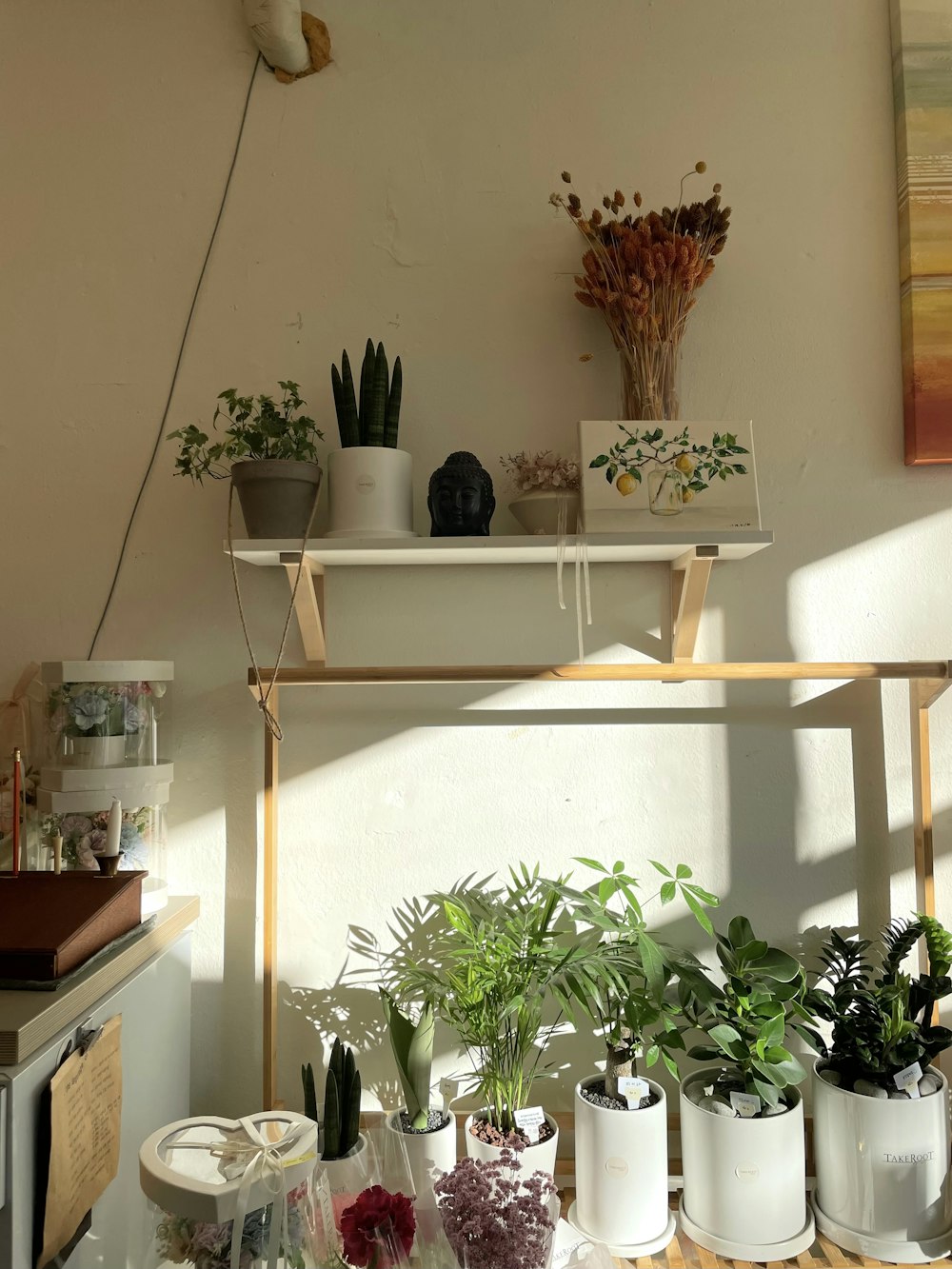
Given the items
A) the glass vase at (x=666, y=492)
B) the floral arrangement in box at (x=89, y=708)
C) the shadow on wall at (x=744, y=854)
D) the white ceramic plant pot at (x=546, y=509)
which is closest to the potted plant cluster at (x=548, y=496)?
the white ceramic plant pot at (x=546, y=509)

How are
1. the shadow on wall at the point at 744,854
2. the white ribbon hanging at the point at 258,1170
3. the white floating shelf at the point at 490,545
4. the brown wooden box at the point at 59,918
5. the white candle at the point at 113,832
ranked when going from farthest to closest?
1. the shadow on wall at the point at 744,854
2. the white floating shelf at the point at 490,545
3. the white candle at the point at 113,832
4. the brown wooden box at the point at 59,918
5. the white ribbon hanging at the point at 258,1170

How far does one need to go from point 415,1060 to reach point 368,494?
29.7 inches

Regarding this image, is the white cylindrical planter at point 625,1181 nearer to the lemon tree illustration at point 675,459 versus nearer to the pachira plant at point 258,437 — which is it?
the lemon tree illustration at point 675,459

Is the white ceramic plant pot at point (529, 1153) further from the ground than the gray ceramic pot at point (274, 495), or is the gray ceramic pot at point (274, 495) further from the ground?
the gray ceramic pot at point (274, 495)

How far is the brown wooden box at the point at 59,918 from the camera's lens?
969 millimetres

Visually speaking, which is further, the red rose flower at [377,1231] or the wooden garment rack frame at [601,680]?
the wooden garment rack frame at [601,680]

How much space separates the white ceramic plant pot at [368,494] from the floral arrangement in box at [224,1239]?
79cm

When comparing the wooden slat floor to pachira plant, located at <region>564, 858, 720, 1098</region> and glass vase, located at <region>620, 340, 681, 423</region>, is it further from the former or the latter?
glass vase, located at <region>620, 340, 681, 423</region>

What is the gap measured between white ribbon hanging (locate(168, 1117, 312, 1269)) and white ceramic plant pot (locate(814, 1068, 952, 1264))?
721 mm

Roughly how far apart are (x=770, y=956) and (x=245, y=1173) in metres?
0.75

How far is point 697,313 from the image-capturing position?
151 cm

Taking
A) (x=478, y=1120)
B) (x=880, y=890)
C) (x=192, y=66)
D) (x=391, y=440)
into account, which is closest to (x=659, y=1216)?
(x=478, y=1120)

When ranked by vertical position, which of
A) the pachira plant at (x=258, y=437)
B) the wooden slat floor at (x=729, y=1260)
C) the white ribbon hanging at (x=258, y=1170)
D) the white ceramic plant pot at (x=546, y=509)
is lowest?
the wooden slat floor at (x=729, y=1260)

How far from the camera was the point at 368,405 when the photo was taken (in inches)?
54.1
